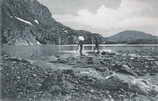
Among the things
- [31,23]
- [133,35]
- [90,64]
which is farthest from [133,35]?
[31,23]

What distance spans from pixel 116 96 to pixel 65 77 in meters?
1.16

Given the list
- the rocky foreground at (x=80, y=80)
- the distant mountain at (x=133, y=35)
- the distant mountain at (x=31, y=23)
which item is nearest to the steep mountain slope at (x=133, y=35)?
the distant mountain at (x=133, y=35)

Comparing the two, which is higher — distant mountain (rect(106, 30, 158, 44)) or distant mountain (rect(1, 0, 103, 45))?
distant mountain (rect(1, 0, 103, 45))

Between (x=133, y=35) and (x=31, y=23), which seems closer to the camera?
(x=133, y=35)

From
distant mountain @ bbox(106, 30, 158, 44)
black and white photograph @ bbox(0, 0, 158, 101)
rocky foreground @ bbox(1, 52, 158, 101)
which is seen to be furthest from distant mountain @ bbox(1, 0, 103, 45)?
rocky foreground @ bbox(1, 52, 158, 101)

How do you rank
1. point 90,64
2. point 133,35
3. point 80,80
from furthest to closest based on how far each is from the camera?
point 90,64 → point 133,35 → point 80,80

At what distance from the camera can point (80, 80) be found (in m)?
4.27

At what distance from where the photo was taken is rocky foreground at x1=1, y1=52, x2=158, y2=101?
391 cm

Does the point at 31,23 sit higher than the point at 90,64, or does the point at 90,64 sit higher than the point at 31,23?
the point at 31,23

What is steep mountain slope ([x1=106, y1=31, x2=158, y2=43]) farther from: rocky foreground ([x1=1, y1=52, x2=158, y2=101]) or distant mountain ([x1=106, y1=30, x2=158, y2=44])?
rocky foreground ([x1=1, y1=52, x2=158, y2=101])

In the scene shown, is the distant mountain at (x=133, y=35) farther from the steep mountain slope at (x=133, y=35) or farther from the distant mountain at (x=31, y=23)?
the distant mountain at (x=31, y=23)

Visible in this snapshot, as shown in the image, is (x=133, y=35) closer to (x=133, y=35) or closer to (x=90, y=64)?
(x=133, y=35)

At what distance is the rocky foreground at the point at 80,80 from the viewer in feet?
12.8

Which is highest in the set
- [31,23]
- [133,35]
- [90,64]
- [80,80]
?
[31,23]
